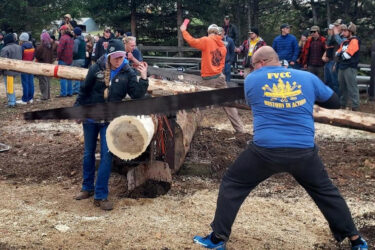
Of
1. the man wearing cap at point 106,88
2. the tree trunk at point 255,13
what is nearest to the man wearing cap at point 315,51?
the tree trunk at point 255,13

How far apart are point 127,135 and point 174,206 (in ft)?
4.01

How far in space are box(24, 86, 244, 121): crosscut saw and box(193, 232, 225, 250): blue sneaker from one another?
1.53 m

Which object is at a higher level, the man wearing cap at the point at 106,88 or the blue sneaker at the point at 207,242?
the man wearing cap at the point at 106,88

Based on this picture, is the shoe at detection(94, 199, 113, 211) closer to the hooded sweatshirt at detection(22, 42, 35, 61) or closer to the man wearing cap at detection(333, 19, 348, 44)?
the man wearing cap at detection(333, 19, 348, 44)

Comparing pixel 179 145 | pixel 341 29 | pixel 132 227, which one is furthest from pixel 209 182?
pixel 341 29

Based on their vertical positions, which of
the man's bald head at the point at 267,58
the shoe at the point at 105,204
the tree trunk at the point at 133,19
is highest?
the tree trunk at the point at 133,19

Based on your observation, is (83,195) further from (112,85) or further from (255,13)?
(255,13)

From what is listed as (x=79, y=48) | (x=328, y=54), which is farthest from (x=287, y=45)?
(x=79, y=48)

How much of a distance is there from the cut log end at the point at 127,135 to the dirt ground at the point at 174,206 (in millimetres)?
845

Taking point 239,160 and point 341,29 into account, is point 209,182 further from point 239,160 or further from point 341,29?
point 341,29

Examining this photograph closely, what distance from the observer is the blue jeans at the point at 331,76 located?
13211 millimetres

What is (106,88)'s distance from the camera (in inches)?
239

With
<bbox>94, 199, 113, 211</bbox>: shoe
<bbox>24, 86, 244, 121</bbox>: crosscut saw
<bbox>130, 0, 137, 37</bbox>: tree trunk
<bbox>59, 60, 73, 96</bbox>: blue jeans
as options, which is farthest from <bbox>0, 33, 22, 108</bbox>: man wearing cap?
<bbox>94, 199, 113, 211</bbox>: shoe

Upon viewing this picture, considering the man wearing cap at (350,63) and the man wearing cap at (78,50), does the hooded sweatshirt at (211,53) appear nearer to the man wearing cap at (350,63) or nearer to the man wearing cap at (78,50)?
the man wearing cap at (350,63)
